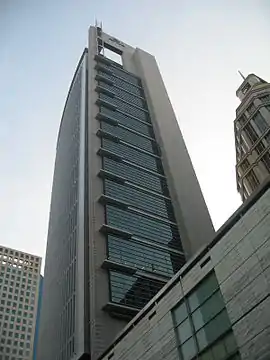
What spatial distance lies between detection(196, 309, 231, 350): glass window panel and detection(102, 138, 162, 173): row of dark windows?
4176cm

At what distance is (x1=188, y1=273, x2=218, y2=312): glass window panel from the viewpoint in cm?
2117

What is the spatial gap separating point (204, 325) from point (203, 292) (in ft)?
5.64

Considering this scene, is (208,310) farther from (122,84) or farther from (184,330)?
(122,84)

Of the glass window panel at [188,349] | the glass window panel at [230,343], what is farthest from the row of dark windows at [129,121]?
the glass window panel at [230,343]

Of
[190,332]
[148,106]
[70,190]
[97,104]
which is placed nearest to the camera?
[190,332]

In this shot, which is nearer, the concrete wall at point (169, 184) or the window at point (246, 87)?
the concrete wall at point (169, 184)

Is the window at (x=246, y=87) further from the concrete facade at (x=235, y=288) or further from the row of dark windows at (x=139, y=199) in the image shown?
the concrete facade at (x=235, y=288)

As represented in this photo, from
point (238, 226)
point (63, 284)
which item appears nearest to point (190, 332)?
point (238, 226)

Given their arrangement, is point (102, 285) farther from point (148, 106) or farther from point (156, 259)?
point (148, 106)

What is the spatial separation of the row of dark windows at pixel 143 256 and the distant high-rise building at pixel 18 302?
71.2 metres

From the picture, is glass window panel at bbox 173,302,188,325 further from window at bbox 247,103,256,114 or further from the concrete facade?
window at bbox 247,103,256,114

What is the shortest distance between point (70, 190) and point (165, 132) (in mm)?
20712

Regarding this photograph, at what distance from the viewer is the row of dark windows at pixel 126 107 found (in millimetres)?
72188

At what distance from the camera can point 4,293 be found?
11706 cm
